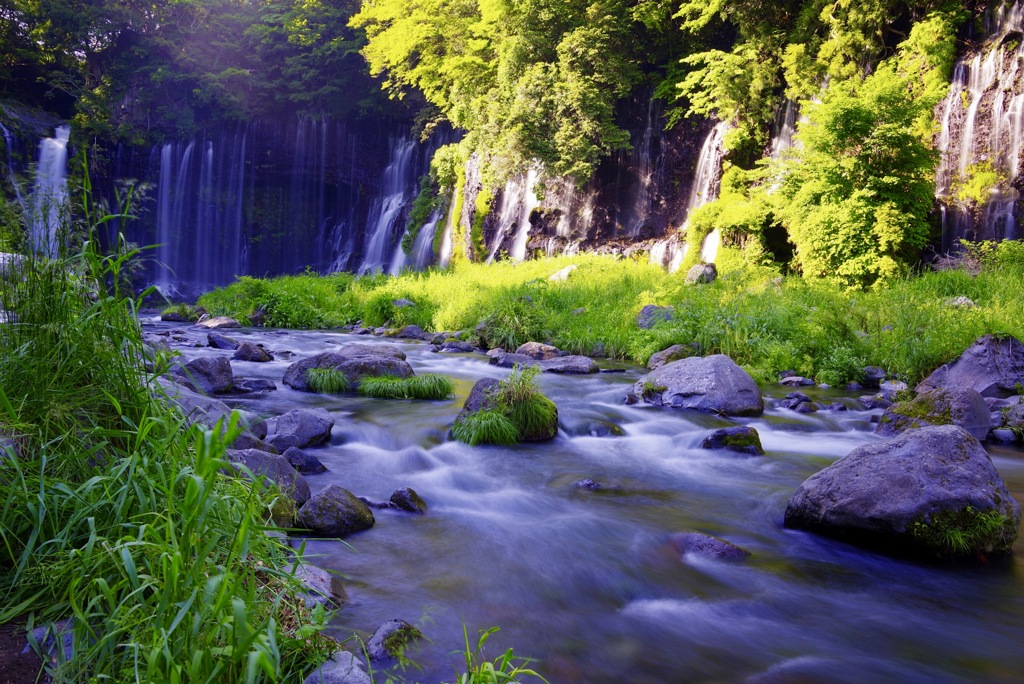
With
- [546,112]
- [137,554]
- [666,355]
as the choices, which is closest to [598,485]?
[137,554]

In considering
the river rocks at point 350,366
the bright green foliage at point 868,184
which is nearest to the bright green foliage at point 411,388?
the river rocks at point 350,366

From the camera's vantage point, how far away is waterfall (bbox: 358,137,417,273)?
31891 mm

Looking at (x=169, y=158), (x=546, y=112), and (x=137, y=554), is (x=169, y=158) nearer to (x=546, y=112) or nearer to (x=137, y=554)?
(x=546, y=112)

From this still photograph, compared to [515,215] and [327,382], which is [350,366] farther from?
[515,215]

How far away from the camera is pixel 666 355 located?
10.9 meters

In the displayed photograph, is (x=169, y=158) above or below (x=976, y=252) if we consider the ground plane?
above

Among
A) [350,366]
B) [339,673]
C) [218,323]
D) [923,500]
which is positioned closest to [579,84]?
[218,323]

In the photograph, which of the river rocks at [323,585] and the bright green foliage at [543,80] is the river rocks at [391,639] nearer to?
the river rocks at [323,585]

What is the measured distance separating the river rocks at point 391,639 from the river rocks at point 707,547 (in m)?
1.94

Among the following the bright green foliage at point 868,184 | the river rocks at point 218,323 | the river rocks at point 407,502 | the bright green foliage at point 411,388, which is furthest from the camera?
the river rocks at point 218,323

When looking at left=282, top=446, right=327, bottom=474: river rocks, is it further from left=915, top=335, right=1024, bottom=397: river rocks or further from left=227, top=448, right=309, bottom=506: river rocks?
left=915, top=335, right=1024, bottom=397: river rocks

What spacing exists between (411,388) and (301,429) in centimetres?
250

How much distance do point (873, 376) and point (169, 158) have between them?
3499 cm

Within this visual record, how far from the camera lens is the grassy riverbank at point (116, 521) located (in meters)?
1.81
